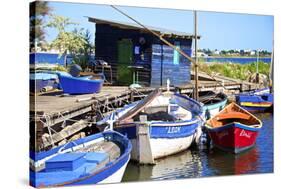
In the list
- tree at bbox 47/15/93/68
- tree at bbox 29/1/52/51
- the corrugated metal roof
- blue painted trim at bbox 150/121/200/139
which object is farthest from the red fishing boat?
tree at bbox 29/1/52/51

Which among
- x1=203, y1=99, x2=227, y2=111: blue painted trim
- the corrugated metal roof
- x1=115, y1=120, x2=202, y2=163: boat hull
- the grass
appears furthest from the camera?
x1=203, y1=99, x2=227, y2=111: blue painted trim

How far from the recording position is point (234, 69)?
26.7ft

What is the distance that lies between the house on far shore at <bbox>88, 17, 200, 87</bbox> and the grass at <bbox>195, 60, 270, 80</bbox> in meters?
0.28

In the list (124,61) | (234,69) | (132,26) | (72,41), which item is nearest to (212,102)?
(234,69)

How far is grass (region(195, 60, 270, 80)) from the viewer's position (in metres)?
7.89

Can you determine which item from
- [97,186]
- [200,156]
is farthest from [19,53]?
[200,156]

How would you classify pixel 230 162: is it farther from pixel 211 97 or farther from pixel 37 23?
pixel 37 23

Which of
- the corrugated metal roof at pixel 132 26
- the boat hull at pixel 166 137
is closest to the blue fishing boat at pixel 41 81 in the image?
the corrugated metal roof at pixel 132 26

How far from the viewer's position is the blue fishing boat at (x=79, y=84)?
6.96 m

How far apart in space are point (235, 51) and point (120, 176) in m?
2.14

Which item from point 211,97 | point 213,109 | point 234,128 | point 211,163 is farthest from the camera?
point 234,128

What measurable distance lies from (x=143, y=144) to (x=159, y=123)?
1.09ft

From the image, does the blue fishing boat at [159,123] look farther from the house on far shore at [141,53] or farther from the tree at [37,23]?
the tree at [37,23]

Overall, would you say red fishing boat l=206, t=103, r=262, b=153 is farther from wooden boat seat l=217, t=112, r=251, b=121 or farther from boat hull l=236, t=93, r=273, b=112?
boat hull l=236, t=93, r=273, b=112
